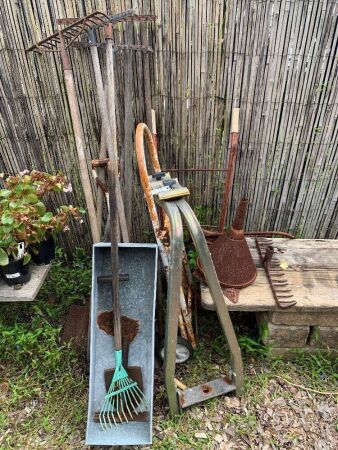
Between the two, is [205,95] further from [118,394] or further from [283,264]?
[118,394]

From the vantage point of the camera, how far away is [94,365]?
6.73ft

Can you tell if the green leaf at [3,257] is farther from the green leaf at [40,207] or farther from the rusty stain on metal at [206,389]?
the rusty stain on metal at [206,389]

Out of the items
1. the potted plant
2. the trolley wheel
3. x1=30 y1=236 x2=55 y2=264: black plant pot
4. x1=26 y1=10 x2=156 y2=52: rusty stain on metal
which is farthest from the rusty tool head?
x1=26 y1=10 x2=156 y2=52: rusty stain on metal

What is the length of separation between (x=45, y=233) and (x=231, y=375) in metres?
1.55

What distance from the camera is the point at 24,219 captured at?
6.93 feet

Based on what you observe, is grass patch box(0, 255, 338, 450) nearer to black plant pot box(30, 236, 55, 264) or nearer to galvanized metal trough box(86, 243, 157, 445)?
galvanized metal trough box(86, 243, 157, 445)

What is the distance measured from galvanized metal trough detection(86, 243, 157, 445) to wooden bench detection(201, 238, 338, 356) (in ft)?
1.20

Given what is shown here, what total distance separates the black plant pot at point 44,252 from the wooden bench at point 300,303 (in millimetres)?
1130

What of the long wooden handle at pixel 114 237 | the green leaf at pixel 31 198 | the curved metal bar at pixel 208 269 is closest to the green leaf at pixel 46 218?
the green leaf at pixel 31 198

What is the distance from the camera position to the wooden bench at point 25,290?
224 centimetres

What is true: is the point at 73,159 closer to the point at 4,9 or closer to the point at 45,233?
the point at 45,233

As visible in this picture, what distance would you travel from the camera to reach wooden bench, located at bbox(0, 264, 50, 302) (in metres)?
2.24

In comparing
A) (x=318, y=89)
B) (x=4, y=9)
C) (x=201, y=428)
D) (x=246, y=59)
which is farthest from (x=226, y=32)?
(x=201, y=428)

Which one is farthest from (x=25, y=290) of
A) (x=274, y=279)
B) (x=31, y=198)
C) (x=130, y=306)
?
(x=274, y=279)
